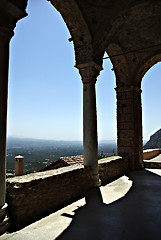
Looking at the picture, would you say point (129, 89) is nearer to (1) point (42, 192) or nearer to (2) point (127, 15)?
(2) point (127, 15)

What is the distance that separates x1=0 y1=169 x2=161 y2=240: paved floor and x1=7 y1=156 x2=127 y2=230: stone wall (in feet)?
0.66

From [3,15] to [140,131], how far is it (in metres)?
8.15

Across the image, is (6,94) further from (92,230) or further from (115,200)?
(115,200)

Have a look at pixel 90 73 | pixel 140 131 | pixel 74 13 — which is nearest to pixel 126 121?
pixel 140 131

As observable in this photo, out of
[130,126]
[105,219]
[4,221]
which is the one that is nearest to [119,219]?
[105,219]

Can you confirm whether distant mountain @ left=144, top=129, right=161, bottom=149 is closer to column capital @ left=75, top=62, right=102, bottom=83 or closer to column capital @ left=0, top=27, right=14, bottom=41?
column capital @ left=75, top=62, right=102, bottom=83

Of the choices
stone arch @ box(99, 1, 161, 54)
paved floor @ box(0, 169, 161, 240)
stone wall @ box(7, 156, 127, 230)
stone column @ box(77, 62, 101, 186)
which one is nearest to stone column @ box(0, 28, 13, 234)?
stone wall @ box(7, 156, 127, 230)

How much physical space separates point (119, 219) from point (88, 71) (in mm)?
4356

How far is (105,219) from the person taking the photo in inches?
149

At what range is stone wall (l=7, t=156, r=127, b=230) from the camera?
142 inches

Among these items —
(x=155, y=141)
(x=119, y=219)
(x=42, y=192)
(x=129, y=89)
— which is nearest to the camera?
(x=119, y=219)

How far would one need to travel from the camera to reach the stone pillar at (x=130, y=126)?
9422 millimetres

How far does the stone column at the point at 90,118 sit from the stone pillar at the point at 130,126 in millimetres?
3664

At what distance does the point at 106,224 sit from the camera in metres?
3.55
